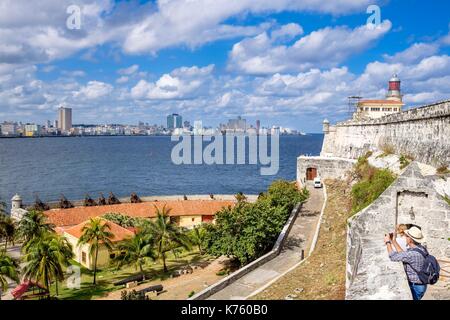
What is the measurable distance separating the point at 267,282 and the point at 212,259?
15.8m

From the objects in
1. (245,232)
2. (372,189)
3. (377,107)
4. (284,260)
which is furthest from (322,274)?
(377,107)

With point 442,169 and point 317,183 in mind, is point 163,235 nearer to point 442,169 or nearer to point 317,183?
point 317,183

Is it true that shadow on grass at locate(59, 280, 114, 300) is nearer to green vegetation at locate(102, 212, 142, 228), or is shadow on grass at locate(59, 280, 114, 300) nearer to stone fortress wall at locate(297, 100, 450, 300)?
green vegetation at locate(102, 212, 142, 228)

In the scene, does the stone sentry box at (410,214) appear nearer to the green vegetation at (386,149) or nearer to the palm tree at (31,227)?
the green vegetation at (386,149)

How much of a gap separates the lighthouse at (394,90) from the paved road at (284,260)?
148ft

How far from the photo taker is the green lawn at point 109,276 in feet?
91.4

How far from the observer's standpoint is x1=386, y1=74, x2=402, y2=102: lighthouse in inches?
2822

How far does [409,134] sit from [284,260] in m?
13.4

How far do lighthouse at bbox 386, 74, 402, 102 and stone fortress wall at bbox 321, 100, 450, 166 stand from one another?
81.7 feet

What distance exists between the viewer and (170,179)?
103750mm

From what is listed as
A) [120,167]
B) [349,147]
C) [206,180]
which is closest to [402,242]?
[349,147]

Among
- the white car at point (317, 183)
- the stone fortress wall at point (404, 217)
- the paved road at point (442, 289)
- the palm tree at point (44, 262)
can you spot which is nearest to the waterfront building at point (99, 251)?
the palm tree at point (44, 262)

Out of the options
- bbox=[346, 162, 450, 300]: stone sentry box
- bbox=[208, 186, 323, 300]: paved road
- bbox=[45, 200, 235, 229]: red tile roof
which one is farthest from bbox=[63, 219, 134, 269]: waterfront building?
bbox=[346, 162, 450, 300]: stone sentry box

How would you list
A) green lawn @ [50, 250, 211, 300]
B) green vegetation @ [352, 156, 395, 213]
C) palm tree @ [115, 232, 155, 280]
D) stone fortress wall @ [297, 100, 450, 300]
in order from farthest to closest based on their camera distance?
palm tree @ [115, 232, 155, 280] < green lawn @ [50, 250, 211, 300] < green vegetation @ [352, 156, 395, 213] < stone fortress wall @ [297, 100, 450, 300]
